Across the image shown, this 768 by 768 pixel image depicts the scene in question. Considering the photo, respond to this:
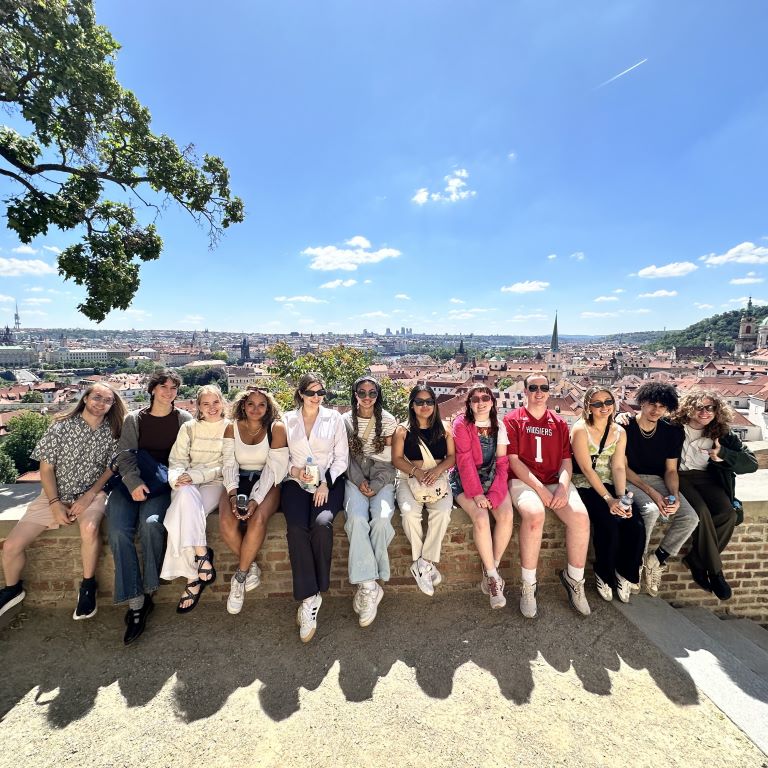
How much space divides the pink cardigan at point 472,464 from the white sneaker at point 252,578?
1792mm

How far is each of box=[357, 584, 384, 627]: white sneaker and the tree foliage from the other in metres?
26.6

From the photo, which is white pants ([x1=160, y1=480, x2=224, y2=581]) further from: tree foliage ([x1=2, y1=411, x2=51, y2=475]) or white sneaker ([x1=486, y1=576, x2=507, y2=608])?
tree foliage ([x1=2, y1=411, x2=51, y2=475])

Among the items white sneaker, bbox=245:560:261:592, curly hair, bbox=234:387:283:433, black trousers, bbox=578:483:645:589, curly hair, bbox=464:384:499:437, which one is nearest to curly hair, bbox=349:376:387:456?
curly hair, bbox=234:387:283:433

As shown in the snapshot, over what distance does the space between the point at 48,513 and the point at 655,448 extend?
4977 millimetres

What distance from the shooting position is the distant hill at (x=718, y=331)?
100188 millimetres

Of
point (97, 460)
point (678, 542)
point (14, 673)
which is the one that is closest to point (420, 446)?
point (678, 542)

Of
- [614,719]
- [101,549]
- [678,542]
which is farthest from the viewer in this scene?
[678,542]

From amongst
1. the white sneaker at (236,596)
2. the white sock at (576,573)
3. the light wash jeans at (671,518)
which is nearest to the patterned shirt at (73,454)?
the white sneaker at (236,596)

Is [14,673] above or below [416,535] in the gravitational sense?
below

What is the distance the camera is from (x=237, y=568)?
3209 mm

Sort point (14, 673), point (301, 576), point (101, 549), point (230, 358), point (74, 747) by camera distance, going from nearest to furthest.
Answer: point (74, 747) < point (14, 673) < point (301, 576) < point (101, 549) < point (230, 358)

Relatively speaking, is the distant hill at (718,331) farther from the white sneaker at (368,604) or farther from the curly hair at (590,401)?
the white sneaker at (368,604)

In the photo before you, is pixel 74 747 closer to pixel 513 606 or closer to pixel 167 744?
pixel 167 744

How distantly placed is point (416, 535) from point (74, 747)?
2270 mm
